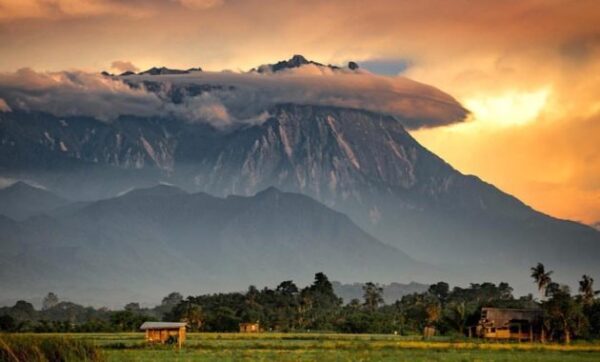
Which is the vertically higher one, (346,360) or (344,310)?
(344,310)

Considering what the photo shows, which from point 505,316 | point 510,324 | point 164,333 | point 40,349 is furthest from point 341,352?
point 505,316

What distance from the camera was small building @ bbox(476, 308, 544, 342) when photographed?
Answer: 11994 cm

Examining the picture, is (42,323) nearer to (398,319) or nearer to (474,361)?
(398,319)

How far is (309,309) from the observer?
648 ft

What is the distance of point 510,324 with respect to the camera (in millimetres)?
121500

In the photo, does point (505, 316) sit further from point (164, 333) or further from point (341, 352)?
point (341, 352)

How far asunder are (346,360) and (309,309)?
128 meters

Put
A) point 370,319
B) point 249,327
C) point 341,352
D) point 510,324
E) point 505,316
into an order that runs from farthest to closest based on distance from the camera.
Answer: point 370,319 → point 249,327 → point 505,316 → point 510,324 → point 341,352

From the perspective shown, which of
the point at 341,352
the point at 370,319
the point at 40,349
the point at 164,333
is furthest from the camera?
the point at 370,319

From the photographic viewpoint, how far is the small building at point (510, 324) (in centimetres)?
11994

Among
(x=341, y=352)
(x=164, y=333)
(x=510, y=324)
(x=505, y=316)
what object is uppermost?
(x=505, y=316)

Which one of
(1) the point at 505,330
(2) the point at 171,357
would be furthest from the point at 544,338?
(2) the point at 171,357

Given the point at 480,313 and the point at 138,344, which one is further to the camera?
the point at 480,313

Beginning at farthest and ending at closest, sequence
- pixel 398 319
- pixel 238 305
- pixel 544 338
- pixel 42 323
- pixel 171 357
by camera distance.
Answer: pixel 238 305 < pixel 398 319 < pixel 42 323 < pixel 544 338 < pixel 171 357
